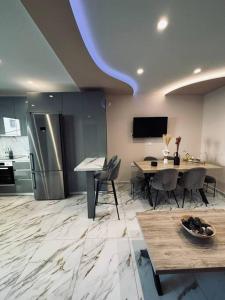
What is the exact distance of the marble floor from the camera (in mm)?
1574

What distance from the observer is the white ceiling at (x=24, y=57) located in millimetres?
1510

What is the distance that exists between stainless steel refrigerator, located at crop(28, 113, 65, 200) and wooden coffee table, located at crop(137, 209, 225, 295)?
7.86ft

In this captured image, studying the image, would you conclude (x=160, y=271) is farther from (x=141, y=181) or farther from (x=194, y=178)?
(x=141, y=181)

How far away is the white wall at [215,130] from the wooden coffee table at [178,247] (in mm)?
2431

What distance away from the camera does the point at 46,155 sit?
361cm

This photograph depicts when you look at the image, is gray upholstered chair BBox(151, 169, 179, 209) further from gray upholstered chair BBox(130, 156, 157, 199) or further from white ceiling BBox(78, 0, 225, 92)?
white ceiling BBox(78, 0, 225, 92)

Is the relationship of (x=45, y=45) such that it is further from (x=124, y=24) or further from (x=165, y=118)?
(x=165, y=118)

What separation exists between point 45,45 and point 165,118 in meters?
3.52

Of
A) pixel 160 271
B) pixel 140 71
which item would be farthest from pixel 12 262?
pixel 140 71

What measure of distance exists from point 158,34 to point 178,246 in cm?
219

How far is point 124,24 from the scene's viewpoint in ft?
5.34

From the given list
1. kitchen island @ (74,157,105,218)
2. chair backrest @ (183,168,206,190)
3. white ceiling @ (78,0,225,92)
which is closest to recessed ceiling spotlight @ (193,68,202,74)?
white ceiling @ (78,0,225,92)

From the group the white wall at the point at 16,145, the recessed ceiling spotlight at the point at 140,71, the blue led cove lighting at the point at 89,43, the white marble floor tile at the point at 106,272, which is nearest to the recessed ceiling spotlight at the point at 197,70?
the recessed ceiling spotlight at the point at 140,71

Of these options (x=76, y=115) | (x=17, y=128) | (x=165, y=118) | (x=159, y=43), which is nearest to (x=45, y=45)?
(x=159, y=43)
